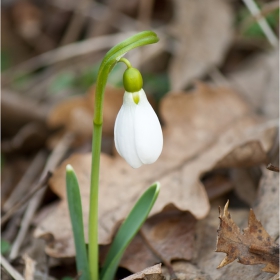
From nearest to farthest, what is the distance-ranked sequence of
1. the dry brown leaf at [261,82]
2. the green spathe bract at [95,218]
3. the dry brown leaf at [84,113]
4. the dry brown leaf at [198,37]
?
the green spathe bract at [95,218] → the dry brown leaf at [261,82] → the dry brown leaf at [84,113] → the dry brown leaf at [198,37]

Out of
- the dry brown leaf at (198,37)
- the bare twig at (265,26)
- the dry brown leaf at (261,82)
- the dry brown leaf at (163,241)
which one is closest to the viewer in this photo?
the dry brown leaf at (163,241)

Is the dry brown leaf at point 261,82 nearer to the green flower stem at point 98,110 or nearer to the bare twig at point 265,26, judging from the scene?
the bare twig at point 265,26

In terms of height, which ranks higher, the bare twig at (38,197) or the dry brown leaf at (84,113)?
the dry brown leaf at (84,113)

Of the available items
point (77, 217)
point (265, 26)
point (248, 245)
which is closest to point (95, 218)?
point (77, 217)

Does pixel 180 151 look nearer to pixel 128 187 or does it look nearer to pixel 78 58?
pixel 128 187

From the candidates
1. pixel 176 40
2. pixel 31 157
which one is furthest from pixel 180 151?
pixel 176 40

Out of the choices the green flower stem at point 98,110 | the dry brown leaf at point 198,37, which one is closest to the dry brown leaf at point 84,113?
the dry brown leaf at point 198,37

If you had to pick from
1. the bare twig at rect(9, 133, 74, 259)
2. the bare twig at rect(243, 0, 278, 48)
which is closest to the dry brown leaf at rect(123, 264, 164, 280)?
the bare twig at rect(9, 133, 74, 259)
